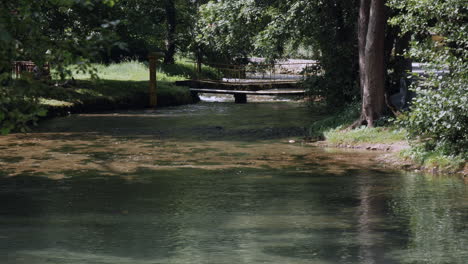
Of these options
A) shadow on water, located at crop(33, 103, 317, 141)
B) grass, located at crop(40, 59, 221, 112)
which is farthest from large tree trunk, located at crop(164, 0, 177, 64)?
shadow on water, located at crop(33, 103, 317, 141)

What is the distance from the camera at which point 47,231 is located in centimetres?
1184

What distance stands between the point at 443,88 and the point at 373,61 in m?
6.10

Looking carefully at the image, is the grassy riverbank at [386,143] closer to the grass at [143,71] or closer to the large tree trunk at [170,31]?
the grass at [143,71]

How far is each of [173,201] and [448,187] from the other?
5705 millimetres

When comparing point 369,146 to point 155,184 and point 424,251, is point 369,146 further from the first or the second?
point 424,251

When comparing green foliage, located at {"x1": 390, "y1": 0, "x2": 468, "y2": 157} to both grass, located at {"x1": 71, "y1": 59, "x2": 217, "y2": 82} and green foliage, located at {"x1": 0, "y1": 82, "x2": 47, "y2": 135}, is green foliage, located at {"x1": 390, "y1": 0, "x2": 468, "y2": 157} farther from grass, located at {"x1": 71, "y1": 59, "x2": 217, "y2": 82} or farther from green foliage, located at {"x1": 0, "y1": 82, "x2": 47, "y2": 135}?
grass, located at {"x1": 71, "y1": 59, "x2": 217, "y2": 82}

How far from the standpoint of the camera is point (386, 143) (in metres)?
21.2

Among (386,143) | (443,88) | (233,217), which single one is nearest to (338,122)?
(386,143)

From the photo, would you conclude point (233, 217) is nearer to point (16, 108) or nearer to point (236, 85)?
point (16, 108)

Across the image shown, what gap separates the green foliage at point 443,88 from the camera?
1619cm

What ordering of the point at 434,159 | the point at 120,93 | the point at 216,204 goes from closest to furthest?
the point at 216,204 < the point at 434,159 < the point at 120,93

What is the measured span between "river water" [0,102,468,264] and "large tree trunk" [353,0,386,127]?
225 centimetres

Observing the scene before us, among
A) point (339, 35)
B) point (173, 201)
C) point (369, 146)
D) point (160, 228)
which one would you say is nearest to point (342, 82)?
point (339, 35)

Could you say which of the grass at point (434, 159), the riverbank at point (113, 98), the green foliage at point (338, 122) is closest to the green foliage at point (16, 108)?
the grass at point (434, 159)
